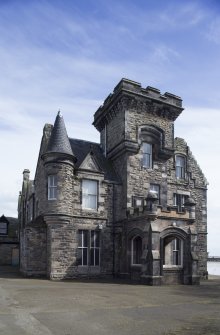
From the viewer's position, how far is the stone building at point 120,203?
2342 cm

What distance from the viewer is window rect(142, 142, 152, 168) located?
92.8ft

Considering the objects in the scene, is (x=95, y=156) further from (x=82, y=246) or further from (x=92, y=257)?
(x=92, y=257)

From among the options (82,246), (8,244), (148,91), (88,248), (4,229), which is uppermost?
(148,91)

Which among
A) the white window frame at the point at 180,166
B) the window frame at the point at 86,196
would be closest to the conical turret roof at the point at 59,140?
the window frame at the point at 86,196

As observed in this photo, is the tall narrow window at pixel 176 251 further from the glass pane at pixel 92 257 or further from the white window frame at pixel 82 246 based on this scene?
the white window frame at pixel 82 246

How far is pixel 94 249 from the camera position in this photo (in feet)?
84.6

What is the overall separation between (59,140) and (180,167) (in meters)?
11.4

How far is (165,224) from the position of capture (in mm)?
22922

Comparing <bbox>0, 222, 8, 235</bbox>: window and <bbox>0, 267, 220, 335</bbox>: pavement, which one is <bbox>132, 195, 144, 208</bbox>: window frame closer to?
<bbox>0, 267, 220, 335</bbox>: pavement

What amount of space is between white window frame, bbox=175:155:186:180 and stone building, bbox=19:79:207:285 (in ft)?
0.74

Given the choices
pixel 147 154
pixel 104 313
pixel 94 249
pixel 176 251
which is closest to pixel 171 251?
pixel 176 251

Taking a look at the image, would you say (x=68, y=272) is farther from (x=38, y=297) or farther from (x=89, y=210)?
(x=38, y=297)

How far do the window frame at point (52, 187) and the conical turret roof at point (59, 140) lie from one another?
172cm

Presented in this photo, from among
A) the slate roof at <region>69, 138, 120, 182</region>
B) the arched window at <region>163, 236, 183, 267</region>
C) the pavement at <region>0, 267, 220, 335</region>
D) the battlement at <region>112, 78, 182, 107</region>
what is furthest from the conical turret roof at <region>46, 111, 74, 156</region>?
→ the pavement at <region>0, 267, 220, 335</region>
